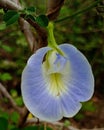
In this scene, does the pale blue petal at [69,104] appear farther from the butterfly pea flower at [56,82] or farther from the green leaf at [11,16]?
the green leaf at [11,16]

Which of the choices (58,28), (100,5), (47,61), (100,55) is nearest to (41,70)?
(47,61)

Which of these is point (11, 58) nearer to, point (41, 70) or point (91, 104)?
point (91, 104)

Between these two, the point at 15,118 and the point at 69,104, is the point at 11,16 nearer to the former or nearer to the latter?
the point at 69,104

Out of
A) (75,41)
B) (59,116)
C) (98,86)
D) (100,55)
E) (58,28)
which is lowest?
(98,86)

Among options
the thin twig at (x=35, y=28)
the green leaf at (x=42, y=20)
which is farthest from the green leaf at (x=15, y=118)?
the green leaf at (x=42, y=20)

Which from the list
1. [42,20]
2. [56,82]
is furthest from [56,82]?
[42,20]

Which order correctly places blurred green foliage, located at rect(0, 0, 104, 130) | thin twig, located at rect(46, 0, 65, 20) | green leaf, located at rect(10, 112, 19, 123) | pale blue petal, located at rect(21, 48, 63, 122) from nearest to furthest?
pale blue petal, located at rect(21, 48, 63, 122), thin twig, located at rect(46, 0, 65, 20), green leaf, located at rect(10, 112, 19, 123), blurred green foliage, located at rect(0, 0, 104, 130)

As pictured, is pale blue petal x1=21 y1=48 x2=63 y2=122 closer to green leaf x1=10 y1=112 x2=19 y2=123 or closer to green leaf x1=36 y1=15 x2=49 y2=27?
green leaf x1=36 y1=15 x2=49 y2=27

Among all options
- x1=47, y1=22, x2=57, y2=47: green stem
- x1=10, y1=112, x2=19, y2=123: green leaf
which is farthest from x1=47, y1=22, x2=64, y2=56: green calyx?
x1=10, y1=112, x2=19, y2=123: green leaf
